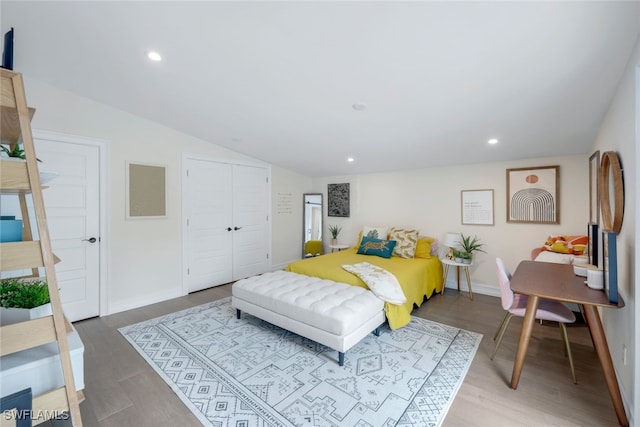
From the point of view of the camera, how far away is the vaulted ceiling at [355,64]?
1.65 metres

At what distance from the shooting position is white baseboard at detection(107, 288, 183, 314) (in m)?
3.36

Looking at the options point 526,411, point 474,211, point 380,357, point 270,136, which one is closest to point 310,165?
point 270,136

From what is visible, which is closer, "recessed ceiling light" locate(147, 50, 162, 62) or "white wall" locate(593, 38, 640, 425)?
"white wall" locate(593, 38, 640, 425)

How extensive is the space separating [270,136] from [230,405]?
3.12 m

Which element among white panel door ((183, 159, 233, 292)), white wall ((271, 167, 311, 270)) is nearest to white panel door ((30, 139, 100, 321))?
white panel door ((183, 159, 233, 292))

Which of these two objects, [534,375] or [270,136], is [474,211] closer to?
[534,375]

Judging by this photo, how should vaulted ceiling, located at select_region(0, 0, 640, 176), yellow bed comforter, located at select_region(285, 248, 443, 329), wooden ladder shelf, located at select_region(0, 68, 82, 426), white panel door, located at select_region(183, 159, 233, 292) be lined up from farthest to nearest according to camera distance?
white panel door, located at select_region(183, 159, 233, 292) < yellow bed comforter, located at select_region(285, 248, 443, 329) < vaulted ceiling, located at select_region(0, 0, 640, 176) < wooden ladder shelf, located at select_region(0, 68, 82, 426)

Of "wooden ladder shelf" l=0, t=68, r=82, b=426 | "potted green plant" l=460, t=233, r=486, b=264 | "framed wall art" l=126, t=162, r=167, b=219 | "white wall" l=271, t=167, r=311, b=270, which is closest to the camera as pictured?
"wooden ladder shelf" l=0, t=68, r=82, b=426

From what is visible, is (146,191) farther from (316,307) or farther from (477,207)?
(477,207)

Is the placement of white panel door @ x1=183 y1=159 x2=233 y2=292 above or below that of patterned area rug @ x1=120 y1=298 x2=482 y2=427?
above

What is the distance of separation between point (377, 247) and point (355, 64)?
2784 mm

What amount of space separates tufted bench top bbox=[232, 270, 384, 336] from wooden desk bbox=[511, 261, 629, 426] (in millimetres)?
1154

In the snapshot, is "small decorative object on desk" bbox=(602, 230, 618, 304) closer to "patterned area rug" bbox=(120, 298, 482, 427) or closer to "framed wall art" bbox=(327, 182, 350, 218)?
"patterned area rug" bbox=(120, 298, 482, 427)

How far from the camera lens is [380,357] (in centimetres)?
240
